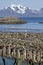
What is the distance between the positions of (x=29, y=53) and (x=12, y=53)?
1.46 metres

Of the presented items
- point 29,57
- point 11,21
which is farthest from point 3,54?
point 11,21

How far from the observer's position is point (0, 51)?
17016 mm

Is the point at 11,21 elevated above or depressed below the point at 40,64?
below

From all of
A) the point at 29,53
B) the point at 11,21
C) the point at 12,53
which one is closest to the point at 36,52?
the point at 29,53

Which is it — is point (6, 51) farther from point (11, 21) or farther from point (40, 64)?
point (11, 21)

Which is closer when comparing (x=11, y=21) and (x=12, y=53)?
(x=12, y=53)

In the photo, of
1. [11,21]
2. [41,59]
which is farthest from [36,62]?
[11,21]

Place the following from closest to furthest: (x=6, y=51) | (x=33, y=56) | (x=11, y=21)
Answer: (x=33, y=56) → (x=6, y=51) → (x=11, y=21)

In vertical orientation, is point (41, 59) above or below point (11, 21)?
above

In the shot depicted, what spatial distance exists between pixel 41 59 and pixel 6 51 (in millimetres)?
2077

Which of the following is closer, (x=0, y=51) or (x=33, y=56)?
(x=33, y=56)

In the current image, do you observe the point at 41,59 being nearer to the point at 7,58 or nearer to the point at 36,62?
the point at 36,62

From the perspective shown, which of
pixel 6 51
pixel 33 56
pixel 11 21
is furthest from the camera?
pixel 11 21

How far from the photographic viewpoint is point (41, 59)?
50.2ft
